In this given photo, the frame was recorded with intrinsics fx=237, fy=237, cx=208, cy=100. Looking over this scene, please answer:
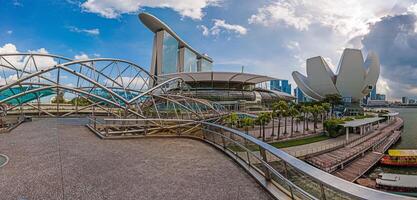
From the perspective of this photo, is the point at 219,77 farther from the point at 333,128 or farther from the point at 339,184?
the point at 339,184

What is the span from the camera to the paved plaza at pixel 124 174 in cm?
384

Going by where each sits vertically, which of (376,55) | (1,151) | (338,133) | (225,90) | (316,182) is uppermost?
(376,55)

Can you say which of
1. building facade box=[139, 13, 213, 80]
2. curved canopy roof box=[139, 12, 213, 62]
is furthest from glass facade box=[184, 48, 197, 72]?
curved canopy roof box=[139, 12, 213, 62]

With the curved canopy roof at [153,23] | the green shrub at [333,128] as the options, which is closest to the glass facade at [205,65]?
the curved canopy roof at [153,23]

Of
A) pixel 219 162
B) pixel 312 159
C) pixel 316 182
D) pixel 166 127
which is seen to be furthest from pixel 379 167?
pixel 316 182

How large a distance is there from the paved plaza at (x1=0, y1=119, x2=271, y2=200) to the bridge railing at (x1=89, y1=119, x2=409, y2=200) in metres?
0.25

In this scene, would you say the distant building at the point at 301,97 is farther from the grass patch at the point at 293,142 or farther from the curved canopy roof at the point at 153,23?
the curved canopy roof at the point at 153,23

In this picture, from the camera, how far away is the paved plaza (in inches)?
151

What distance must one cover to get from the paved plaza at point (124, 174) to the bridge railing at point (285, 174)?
25 centimetres

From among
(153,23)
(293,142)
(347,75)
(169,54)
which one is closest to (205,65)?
(169,54)

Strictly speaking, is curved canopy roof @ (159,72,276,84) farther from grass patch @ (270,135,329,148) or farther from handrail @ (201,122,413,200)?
handrail @ (201,122,413,200)

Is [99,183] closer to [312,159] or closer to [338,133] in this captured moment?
[312,159]

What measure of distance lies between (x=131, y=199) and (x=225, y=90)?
58.1 m

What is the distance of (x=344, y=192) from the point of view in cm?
219
